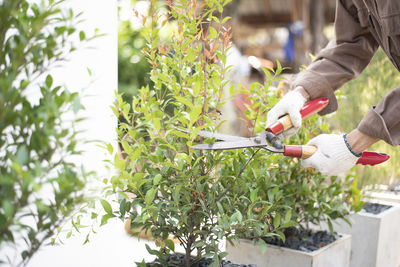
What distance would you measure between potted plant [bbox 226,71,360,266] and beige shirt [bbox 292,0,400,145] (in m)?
0.15

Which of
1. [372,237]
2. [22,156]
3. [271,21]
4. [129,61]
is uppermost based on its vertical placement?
[271,21]

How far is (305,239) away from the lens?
5.14 feet

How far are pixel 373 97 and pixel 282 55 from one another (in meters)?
A: 6.25

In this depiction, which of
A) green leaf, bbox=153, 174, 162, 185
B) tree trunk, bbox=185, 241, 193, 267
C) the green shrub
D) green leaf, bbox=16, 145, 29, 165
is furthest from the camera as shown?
the green shrub

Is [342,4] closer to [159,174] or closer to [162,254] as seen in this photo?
[159,174]

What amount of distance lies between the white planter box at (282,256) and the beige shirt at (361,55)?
1.39ft

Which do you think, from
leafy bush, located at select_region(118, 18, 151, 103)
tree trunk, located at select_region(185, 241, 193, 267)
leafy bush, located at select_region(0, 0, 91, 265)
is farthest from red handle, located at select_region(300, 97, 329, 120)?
leafy bush, located at select_region(118, 18, 151, 103)

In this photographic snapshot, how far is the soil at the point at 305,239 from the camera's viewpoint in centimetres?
151

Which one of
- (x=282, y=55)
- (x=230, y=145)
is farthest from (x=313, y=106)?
(x=282, y=55)

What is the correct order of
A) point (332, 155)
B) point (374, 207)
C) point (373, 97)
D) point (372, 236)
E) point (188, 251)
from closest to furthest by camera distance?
point (188, 251) → point (332, 155) → point (372, 236) → point (374, 207) → point (373, 97)

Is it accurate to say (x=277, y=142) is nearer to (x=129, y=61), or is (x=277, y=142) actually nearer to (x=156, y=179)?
(x=156, y=179)

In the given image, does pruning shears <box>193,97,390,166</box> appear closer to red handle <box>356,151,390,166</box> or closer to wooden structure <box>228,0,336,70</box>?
red handle <box>356,151,390,166</box>

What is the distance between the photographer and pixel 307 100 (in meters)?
1.48

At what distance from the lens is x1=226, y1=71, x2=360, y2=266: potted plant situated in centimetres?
130
